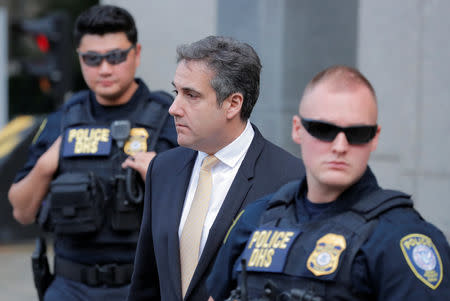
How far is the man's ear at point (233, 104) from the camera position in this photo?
3.14m

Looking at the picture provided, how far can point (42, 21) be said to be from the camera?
9031 mm

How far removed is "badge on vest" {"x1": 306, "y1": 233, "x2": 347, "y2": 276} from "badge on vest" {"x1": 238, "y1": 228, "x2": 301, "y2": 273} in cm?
9

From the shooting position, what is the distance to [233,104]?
3.17m

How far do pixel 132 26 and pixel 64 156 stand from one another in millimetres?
845

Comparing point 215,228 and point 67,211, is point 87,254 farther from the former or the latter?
point 215,228

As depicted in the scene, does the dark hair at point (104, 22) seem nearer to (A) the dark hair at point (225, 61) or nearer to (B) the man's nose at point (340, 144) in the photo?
(A) the dark hair at point (225, 61)

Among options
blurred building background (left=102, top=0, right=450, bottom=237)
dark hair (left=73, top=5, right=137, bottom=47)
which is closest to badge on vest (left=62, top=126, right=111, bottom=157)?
dark hair (left=73, top=5, right=137, bottom=47)

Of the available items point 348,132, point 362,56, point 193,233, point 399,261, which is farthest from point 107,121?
point 399,261

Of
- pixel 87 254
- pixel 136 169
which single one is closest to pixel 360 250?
pixel 136 169

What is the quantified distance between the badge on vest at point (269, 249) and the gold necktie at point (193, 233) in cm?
67

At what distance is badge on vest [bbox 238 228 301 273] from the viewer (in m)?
2.23

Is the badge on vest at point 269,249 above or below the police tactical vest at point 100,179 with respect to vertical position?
above

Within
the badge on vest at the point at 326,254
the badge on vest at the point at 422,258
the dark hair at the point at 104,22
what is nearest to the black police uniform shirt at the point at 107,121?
the dark hair at the point at 104,22

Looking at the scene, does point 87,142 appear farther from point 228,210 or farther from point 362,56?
point 362,56
